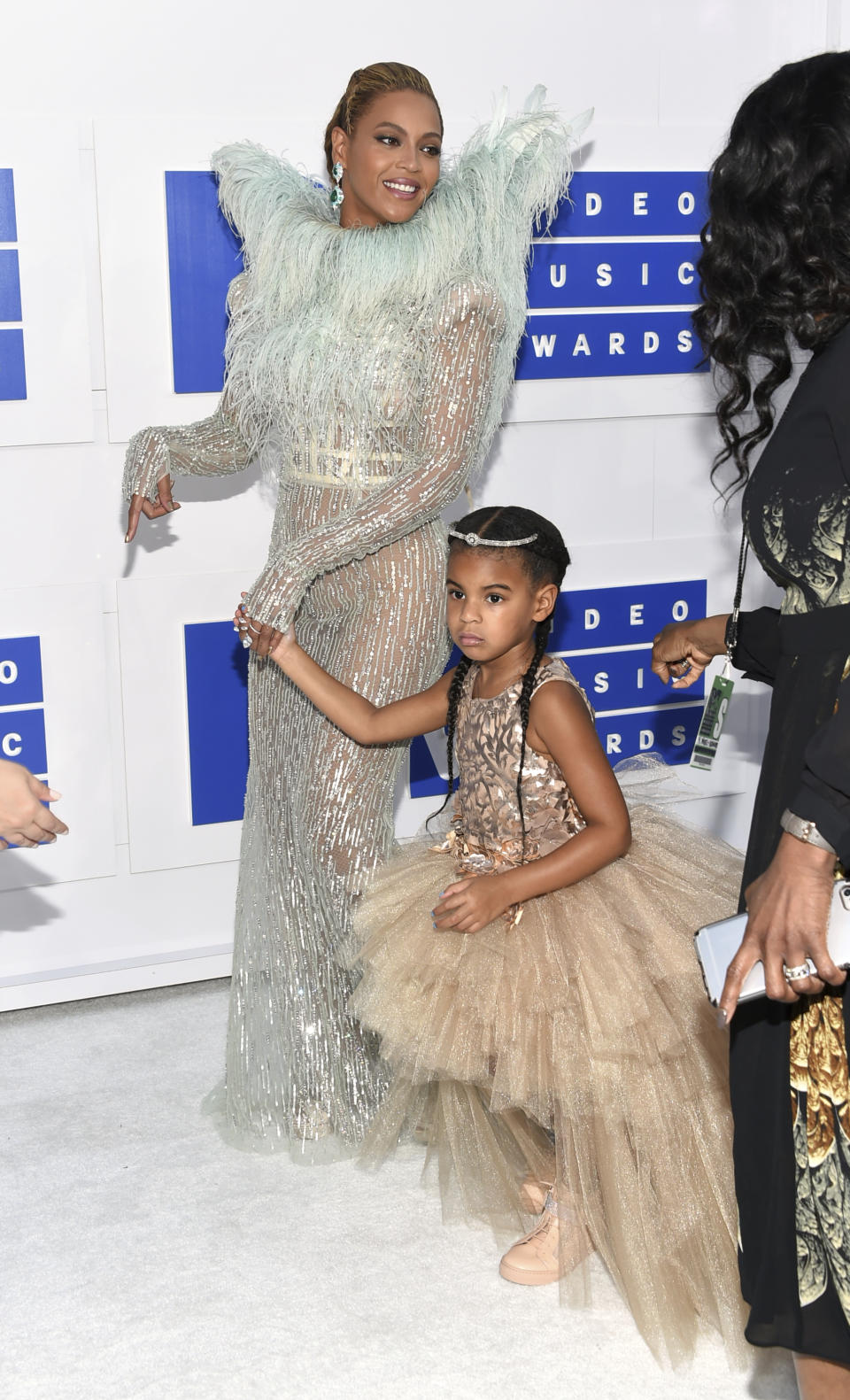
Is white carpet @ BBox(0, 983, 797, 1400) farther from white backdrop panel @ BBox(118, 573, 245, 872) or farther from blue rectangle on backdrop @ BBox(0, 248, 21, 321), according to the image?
blue rectangle on backdrop @ BBox(0, 248, 21, 321)

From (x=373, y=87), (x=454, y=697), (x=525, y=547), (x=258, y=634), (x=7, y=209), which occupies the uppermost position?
(x=373, y=87)

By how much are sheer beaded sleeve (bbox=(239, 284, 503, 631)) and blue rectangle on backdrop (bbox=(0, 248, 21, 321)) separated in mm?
1001

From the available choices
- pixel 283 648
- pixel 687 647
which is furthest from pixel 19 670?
pixel 687 647

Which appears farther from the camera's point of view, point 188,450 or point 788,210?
point 188,450

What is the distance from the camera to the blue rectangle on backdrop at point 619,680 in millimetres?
3471

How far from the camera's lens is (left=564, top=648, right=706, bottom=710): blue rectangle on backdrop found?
137 inches

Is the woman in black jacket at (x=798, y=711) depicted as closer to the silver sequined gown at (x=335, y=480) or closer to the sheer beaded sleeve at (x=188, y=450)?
the silver sequined gown at (x=335, y=480)

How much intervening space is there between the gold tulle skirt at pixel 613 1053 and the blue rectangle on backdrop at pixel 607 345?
1.52 metres

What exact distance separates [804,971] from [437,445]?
117cm

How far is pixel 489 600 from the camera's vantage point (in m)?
2.18

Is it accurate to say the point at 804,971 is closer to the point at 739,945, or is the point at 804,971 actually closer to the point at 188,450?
the point at 739,945

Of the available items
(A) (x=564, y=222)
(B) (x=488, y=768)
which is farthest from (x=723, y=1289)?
(A) (x=564, y=222)

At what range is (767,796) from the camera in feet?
5.25

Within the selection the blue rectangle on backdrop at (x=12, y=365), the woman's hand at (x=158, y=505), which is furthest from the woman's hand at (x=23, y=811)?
the blue rectangle on backdrop at (x=12, y=365)
